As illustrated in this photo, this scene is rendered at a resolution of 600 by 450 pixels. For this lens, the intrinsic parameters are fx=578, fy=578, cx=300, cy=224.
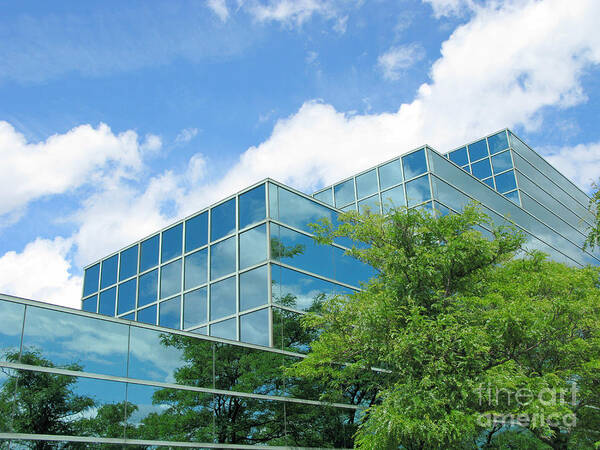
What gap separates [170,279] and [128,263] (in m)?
3.48

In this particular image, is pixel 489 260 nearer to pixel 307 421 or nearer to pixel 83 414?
pixel 307 421

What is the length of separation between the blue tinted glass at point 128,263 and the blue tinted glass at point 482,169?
2401 centimetres

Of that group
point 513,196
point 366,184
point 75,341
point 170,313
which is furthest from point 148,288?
point 513,196

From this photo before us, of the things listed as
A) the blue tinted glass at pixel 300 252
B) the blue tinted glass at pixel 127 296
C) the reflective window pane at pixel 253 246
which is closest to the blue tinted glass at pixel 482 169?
the blue tinted glass at pixel 300 252

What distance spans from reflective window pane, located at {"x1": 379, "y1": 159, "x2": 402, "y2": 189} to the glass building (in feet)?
0.20

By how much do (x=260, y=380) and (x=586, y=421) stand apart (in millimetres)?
10350

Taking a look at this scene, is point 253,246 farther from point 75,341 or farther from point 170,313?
point 75,341

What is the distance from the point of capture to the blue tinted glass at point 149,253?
2566 cm

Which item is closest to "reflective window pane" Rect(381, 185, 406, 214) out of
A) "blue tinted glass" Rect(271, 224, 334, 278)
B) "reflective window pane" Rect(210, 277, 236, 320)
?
"blue tinted glass" Rect(271, 224, 334, 278)

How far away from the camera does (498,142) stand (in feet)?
130

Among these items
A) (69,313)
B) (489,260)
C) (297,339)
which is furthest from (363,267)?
(69,313)

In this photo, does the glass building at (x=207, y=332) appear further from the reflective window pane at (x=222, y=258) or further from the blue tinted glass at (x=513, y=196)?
the blue tinted glass at (x=513, y=196)

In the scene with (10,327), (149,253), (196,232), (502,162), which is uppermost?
(502,162)

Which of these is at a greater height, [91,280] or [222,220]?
[222,220]
